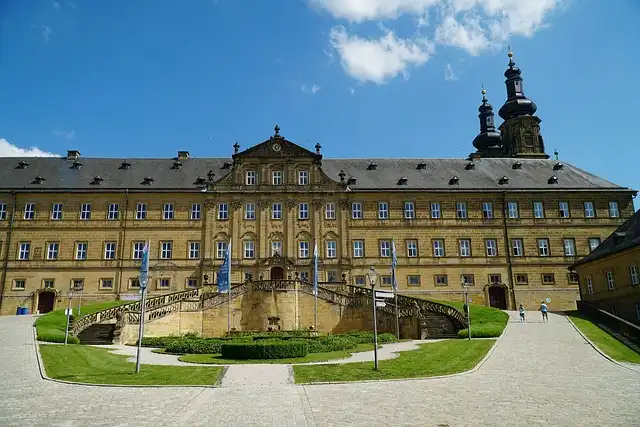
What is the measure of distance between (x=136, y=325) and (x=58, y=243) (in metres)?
19.3

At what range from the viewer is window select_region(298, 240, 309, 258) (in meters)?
48.2

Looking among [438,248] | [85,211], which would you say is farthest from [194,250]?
[438,248]

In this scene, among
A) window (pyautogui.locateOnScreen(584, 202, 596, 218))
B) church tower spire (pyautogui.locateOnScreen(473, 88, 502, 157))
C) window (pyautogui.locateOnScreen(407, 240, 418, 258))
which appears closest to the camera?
window (pyautogui.locateOnScreen(407, 240, 418, 258))

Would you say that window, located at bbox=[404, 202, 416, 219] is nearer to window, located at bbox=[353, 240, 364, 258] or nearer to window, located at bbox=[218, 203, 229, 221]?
window, located at bbox=[353, 240, 364, 258]

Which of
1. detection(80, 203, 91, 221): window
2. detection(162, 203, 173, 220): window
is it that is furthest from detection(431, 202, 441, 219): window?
detection(80, 203, 91, 221): window

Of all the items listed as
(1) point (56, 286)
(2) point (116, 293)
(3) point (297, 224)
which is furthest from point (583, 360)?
(1) point (56, 286)

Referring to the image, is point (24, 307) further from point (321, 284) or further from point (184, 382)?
point (184, 382)

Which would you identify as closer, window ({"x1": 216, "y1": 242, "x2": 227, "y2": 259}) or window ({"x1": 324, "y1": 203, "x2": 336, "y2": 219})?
window ({"x1": 216, "y1": 242, "x2": 227, "y2": 259})

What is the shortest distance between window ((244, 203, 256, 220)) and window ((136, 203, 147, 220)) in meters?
10.0

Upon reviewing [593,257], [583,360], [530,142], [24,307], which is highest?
[530,142]

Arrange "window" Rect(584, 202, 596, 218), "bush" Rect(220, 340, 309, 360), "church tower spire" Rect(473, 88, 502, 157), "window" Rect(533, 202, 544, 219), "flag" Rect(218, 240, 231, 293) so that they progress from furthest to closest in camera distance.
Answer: "church tower spire" Rect(473, 88, 502, 157)
"window" Rect(584, 202, 596, 218)
"window" Rect(533, 202, 544, 219)
"flag" Rect(218, 240, 231, 293)
"bush" Rect(220, 340, 309, 360)

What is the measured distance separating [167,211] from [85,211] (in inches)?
316

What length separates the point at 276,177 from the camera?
49938 millimetres

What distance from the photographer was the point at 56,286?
46.2 m
